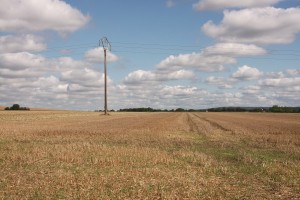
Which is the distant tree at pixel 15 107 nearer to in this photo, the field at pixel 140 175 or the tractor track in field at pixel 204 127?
the tractor track in field at pixel 204 127

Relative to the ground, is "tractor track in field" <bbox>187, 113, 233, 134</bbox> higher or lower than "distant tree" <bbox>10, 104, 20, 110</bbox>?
lower

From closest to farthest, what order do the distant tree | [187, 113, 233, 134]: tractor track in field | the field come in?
the field < [187, 113, 233, 134]: tractor track in field < the distant tree

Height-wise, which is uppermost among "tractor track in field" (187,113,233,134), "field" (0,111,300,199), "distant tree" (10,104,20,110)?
"distant tree" (10,104,20,110)

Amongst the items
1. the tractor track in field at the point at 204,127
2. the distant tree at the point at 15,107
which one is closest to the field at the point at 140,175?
the tractor track in field at the point at 204,127

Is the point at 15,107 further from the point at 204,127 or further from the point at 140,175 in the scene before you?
the point at 140,175

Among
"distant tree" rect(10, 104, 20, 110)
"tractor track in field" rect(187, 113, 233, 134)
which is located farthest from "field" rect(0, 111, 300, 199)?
"distant tree" rect(10, 104, 20, 110)

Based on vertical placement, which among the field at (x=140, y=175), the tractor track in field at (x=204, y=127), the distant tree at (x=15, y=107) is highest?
the distant tree at (x=15, y=107)

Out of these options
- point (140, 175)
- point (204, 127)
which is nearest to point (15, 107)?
point (204, 127)

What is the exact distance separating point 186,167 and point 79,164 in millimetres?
4185

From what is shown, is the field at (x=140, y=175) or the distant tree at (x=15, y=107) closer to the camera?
the field at (x=140, y=175)

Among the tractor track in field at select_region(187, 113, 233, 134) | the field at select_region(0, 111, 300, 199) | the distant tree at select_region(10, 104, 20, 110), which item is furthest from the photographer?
the distant tree at select_region(10, 104, 20, 110)

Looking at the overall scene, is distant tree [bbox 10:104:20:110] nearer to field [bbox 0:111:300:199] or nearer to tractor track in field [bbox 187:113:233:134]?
tractor track in field [bbox 187:113:233:134]

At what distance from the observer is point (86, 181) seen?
1301cm

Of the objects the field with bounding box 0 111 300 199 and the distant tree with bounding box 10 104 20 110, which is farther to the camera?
the distant tree with bounding box 10 104 20 110
